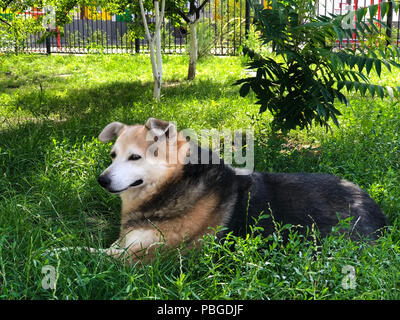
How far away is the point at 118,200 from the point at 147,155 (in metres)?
1.24

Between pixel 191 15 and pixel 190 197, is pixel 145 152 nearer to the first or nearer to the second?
pixel 190 197

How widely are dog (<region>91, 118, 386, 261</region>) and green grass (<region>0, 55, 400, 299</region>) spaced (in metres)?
0.21

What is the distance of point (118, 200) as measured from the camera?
15.1 ft

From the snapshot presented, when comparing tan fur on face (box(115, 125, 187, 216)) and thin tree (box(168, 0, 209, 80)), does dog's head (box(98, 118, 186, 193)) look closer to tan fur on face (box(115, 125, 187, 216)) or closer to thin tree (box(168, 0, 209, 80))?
tan fur on face (box(115, 125, 187, 216))

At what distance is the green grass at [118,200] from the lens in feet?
9.41

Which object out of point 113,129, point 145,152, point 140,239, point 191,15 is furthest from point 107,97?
point 140,239

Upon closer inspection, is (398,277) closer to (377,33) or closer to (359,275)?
(359,275)

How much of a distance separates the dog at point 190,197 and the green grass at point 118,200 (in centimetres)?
21

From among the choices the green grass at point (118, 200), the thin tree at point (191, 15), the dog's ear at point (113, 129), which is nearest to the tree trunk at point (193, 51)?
the thin tree at point (191, 15)

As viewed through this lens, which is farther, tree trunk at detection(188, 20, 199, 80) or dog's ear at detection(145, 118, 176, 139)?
tree trunk at detection(188, 20, 199, 80)

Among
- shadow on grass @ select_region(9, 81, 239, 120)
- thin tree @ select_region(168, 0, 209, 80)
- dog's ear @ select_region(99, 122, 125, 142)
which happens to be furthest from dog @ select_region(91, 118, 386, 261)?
thin tree @ select_region(168, 0, 209, 80)

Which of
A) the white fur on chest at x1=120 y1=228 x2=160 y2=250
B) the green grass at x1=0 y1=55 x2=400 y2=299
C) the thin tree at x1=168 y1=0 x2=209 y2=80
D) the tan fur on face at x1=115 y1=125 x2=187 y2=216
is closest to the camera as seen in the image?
the green grass at x1=0 y1=55 x2=400 y2=299

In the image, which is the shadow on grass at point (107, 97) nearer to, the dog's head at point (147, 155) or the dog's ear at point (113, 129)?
the dog's ear at point (113, 129)

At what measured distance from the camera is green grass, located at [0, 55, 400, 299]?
2.87 metres
